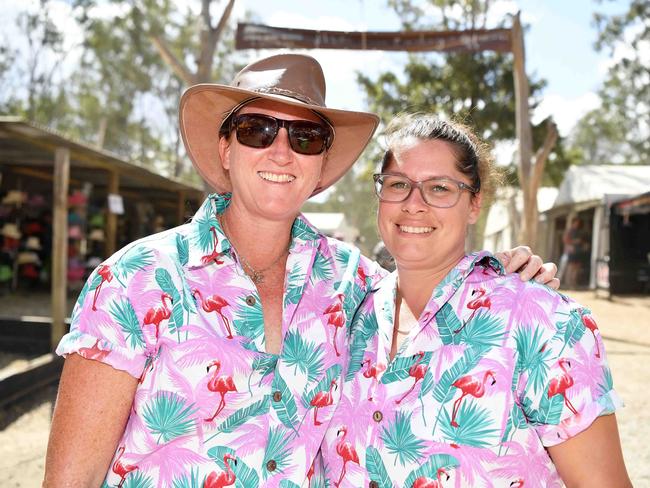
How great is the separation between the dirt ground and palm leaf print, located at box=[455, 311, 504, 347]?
11.7ft

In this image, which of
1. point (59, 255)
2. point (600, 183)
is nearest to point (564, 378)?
point (59, 255)

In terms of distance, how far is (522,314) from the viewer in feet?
5.76

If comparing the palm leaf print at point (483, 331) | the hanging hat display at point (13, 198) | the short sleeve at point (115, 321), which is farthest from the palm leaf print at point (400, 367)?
the hanging hat display at point (13, 198)

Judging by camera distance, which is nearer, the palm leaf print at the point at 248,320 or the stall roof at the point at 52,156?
the palm leaf print at the point at 248,320

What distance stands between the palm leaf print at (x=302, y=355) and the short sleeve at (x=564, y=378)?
1.87 feet

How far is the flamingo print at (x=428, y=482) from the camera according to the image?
5.61 ft

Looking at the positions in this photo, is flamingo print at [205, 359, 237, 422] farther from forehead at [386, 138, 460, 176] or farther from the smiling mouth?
forehead at [386, 138, 460, 176]

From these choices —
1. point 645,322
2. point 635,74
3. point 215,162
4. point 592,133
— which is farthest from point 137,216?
point 592,133

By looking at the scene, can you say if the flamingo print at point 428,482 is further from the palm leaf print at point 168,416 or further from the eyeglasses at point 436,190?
the eyeglasses at point 436,190

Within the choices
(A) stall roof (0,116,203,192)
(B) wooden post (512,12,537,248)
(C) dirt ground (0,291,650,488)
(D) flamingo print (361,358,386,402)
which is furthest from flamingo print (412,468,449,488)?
(B) wooden post (512,12,537,248)

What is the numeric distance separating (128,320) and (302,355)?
0.51 metres

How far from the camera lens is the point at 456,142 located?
81.7 inches

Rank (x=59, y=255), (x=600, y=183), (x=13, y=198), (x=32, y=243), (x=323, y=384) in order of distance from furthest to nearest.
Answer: (x=600, y=183) → (x=32, y=243) → (x=13, y=198) → (x=59, y=255) → (x=323, y=384)

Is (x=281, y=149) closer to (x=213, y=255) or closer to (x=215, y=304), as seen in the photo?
Result: (x=213, y=255)
